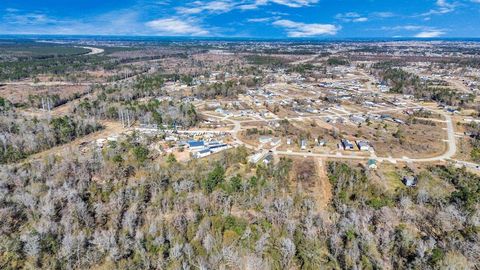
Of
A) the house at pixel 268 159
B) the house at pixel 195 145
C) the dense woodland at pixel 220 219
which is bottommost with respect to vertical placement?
the dense woodland at pixel 220 219

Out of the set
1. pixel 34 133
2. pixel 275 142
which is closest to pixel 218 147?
pixel 275 142

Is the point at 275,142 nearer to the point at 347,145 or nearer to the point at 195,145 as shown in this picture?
the point at 347,145

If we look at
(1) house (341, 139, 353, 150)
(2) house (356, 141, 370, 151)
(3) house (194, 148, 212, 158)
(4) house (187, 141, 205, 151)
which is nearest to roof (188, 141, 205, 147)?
(4) house (187, 141, 205, 151)

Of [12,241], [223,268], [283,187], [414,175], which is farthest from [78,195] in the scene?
[414,175]

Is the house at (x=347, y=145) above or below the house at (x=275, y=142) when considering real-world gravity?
above

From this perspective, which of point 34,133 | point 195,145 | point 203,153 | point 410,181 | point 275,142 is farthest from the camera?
point 34,133

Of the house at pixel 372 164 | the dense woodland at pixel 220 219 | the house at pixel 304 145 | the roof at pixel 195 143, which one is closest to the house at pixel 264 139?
the house at pixel 304 145

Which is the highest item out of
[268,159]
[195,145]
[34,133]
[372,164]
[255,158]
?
[34,133]

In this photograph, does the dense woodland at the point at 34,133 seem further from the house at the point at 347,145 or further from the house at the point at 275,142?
the house at the point at 347,145

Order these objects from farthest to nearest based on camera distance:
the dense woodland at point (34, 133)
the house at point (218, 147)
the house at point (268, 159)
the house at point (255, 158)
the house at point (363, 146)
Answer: the house at point (363, 146) → the house at point (218, 147) → the dense woodland at point (34, 133) → the house at point (255, 158) → the house at point (268, 159)

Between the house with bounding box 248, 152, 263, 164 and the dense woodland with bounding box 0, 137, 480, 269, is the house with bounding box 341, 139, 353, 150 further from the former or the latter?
the house with bounding box 248, 152, 263, 164

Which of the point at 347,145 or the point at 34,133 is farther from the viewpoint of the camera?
the point at 34,133
